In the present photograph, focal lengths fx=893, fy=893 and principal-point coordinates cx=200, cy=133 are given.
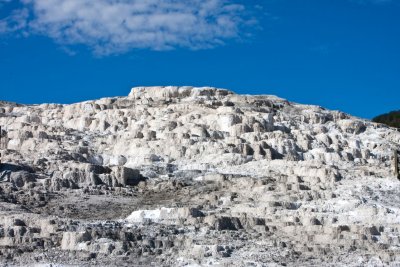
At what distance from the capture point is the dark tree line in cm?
9904

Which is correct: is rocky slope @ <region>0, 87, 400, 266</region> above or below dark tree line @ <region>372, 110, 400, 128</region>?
below

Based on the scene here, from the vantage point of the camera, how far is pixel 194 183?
52.3 m

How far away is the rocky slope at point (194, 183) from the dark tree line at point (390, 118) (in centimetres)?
2668

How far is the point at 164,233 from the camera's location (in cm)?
4138

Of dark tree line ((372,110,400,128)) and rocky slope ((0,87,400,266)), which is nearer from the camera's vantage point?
rocky slope ((0,87,400,266))

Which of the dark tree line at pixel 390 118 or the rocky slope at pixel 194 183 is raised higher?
the dark tree line at pixel 390 118

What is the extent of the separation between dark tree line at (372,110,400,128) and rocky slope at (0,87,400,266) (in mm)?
26678

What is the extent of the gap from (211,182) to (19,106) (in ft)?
91.2

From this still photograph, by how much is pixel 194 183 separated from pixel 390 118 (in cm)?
5554

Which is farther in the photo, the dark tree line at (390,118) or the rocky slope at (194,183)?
the dark tree line at (390,118)

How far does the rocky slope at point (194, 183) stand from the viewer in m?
39.7

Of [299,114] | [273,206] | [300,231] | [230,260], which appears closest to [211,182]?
[273,206]

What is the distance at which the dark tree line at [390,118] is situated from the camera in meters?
99.0

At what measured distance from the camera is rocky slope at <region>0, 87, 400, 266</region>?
130 ft
